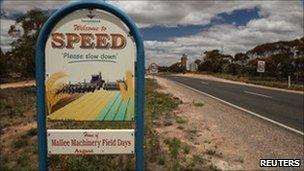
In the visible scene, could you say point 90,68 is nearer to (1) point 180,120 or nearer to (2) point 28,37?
(1) point 180,120

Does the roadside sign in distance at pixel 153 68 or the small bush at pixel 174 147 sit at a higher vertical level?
the roadside sign in distance at pixel 153 68

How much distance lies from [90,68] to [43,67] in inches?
18.5

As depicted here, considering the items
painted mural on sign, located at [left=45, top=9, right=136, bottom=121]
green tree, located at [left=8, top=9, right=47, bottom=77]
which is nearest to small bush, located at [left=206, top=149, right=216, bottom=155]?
painted mural on sign, located at [left=45, top=9, right=136, bottom=121]

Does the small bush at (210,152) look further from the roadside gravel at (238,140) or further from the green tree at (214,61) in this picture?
the green tree at (214,61)

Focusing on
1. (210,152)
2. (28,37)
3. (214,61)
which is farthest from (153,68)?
(214,61)

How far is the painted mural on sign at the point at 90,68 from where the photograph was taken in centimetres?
496

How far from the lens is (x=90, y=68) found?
16.5 ft

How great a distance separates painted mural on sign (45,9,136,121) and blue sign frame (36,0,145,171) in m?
0.05

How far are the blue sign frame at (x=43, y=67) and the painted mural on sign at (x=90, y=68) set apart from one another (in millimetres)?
51

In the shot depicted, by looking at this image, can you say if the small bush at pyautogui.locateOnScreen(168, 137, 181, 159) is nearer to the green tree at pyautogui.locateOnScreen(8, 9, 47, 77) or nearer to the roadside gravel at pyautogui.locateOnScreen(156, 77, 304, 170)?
the roadside gravel at pyautogui.locateOnScreen(156, 77, 304, 170)

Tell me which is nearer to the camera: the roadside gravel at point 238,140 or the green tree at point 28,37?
the roadside gravel at point 238,140

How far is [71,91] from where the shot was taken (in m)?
5.09

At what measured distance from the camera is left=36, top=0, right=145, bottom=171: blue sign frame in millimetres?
4898

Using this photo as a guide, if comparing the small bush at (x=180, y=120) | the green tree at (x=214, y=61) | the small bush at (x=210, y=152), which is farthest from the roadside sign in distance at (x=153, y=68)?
the green tree at (x=214, y=61)
